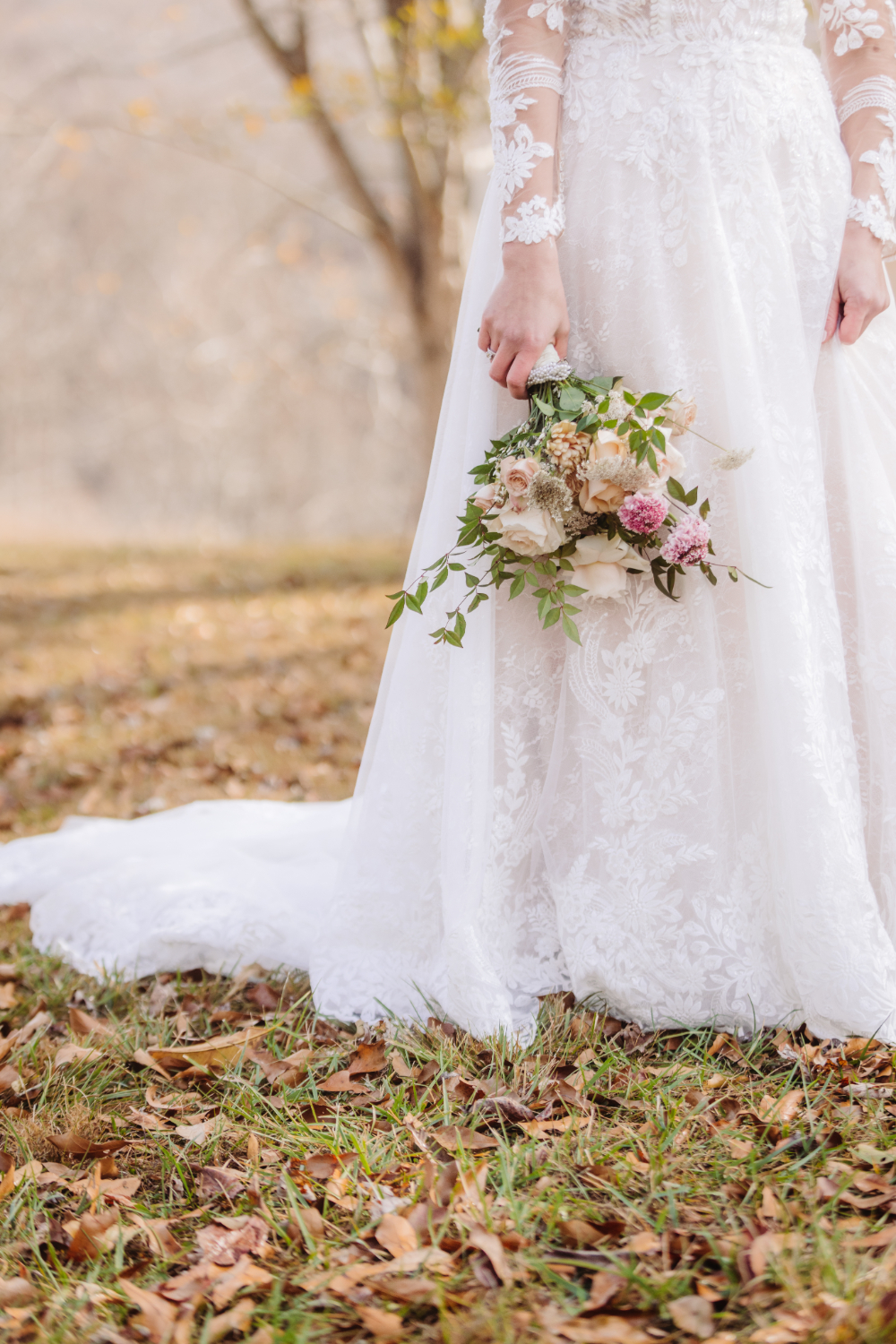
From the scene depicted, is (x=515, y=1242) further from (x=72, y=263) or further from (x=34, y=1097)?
(x=72, y=263)

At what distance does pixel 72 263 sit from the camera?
1839cm

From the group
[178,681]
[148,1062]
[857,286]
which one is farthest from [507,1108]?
[178,681]

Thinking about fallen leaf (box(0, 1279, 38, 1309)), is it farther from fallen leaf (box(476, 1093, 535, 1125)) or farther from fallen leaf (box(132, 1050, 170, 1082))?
fallen leaf (box(476, 1093, 535, 1125))

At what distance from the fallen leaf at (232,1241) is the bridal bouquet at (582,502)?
1027 millimetres

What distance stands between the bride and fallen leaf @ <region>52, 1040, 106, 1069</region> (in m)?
0.58

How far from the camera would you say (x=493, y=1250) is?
1.37m

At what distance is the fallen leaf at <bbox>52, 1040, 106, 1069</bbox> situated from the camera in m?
2.03

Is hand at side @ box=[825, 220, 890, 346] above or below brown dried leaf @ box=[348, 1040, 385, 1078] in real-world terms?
above

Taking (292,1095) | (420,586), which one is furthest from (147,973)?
(420,586)

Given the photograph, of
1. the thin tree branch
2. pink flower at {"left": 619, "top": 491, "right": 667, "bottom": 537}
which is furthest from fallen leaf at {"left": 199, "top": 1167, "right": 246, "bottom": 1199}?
the thin tree branch

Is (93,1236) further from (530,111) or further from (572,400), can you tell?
(530,111)

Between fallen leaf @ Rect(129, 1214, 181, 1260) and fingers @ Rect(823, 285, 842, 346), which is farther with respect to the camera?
fingers @ Rect(823, 285, 842, 346)

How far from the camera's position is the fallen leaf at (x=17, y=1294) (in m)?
1.39

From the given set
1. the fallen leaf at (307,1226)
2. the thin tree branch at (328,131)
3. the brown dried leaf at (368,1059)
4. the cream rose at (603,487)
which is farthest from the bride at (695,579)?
the thin tree branch at (328,131)
